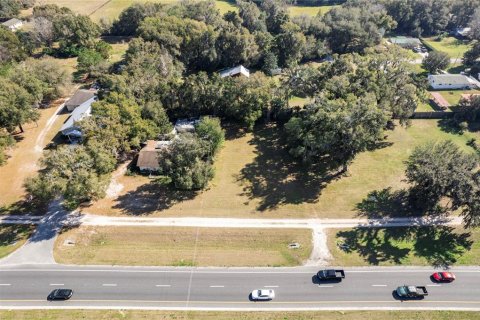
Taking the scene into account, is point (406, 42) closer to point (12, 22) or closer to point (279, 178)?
point (279, 178)

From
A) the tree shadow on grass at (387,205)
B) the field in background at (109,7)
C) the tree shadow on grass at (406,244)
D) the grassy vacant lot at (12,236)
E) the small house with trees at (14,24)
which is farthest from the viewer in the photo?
the field in background at (109,7)

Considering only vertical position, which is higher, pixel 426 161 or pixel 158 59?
pixel 158 59

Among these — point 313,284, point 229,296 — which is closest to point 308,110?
point 313,284

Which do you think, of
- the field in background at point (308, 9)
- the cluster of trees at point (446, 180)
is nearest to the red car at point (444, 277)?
the cluster of trees at point (446, 180)

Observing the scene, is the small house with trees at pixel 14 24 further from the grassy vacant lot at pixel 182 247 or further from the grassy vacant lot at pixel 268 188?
the grassy vacant lot at pixel 182 247

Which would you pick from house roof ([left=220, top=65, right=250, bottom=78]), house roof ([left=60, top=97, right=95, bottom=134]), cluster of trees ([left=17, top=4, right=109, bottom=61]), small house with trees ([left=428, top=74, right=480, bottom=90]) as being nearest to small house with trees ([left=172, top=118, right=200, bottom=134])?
house roof ([left=60, top=97, right=95, bottom=134])

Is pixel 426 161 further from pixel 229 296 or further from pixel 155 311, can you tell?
pixel 155 311

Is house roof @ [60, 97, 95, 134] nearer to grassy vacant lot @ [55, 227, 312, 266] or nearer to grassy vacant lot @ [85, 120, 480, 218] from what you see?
grassy vacant lot @ [85, 120, 480, 218]

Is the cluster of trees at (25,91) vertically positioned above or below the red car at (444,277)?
above
